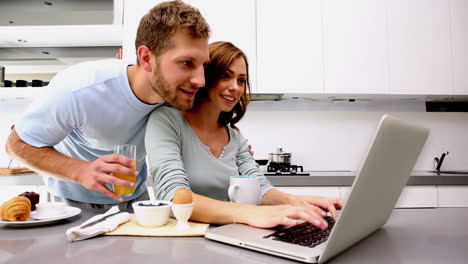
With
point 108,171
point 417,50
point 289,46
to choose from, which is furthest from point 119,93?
point 417,50

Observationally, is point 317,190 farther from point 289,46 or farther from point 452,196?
point 289,46

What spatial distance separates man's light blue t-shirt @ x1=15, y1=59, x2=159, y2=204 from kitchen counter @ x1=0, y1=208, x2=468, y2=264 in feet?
1.40

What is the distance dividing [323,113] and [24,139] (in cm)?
225

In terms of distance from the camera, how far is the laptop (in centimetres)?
51

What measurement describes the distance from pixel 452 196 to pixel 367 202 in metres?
2.06

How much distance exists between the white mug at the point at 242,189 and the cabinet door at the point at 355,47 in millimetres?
1757

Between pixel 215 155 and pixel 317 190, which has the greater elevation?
pixel 215 155

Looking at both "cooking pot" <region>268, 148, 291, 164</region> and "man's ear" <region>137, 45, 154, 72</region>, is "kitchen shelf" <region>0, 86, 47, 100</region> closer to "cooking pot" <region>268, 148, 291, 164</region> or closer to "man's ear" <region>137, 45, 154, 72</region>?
"man's ear" <region>137, 45, 154, 72</region>


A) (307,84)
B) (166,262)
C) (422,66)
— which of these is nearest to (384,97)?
(422,66)

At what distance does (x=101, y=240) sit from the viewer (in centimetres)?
68

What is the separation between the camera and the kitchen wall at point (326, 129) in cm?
277

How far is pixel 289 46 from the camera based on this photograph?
97.0 inches

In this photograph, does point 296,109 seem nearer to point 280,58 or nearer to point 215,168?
point 280,58

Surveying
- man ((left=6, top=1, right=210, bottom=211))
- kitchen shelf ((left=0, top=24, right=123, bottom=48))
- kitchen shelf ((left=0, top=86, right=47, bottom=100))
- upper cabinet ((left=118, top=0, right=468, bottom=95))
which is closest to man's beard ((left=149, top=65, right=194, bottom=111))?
man ((left=6, top=1, right=210, bottom=211))
